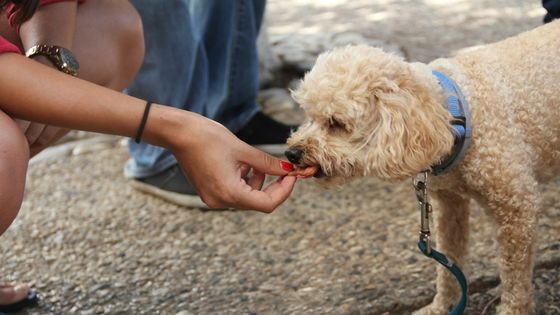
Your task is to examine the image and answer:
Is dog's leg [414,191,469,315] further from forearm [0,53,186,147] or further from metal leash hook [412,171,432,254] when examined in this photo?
forearm [0,53,186,147]

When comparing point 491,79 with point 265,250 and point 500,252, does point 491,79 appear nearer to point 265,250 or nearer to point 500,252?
point 500,252

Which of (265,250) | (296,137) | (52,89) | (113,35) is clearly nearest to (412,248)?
(265,250)

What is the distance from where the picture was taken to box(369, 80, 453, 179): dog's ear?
1.80m

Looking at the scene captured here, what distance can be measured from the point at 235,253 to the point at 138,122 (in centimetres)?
117

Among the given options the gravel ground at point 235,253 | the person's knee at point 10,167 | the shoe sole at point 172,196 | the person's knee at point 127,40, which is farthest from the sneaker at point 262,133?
the person's knee at point 10,167

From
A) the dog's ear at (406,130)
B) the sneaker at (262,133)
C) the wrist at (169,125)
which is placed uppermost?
the dog's ear at (406,130)

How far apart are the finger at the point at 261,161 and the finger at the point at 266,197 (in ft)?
0.13

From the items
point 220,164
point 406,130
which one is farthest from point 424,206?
point 220,164

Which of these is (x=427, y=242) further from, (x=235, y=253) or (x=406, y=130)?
(x=235, y=253)

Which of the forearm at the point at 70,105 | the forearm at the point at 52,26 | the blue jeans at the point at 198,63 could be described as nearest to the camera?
the forearm at the point at 70,105

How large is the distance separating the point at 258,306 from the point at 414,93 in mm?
916

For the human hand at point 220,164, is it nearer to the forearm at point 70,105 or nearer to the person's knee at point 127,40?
the forearm at point 70,105

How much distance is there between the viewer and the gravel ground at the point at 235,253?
2.34 meters

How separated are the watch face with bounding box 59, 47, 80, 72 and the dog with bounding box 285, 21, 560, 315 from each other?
2.13 feet
